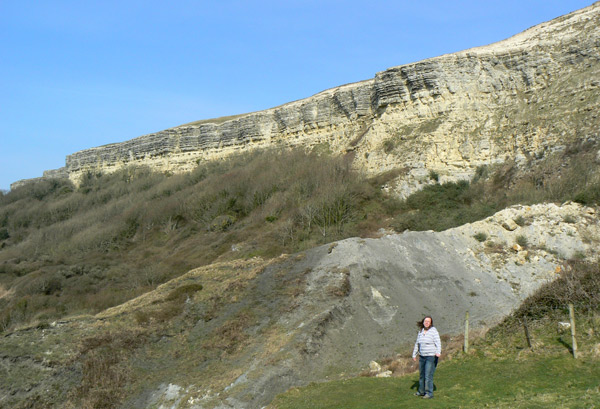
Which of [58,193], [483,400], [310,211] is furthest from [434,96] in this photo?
[58,193]

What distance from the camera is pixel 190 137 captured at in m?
75.3

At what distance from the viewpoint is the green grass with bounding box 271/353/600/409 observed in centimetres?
886

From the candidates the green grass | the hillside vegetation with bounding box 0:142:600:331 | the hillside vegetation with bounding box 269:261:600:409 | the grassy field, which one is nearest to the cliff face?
the hillside vegetation with bounding box 0:142:600:331

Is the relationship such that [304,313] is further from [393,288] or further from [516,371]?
[516,371]

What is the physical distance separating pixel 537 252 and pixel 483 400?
16.8 metres

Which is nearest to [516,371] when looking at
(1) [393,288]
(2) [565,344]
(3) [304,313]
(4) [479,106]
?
(2) [565,344]

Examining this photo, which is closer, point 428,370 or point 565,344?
point 428,370

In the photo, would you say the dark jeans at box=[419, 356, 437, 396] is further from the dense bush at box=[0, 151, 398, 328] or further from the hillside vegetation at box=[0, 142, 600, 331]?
the dense bush at box=[0, 151, 398, 328]

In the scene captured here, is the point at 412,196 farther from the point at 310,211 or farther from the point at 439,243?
the point at 439,243

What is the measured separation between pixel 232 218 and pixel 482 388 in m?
40.1

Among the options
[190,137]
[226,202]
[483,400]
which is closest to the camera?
[483,400]

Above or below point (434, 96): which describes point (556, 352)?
below

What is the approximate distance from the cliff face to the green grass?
28.4m

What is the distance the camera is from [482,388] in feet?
33.4
